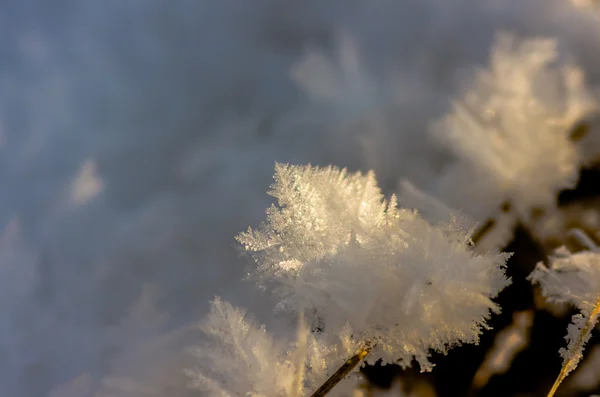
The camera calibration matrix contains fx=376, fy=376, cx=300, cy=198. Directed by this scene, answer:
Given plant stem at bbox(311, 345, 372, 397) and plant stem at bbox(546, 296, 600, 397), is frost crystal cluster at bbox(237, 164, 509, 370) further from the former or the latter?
plant stem at bbox(546, 296, 600, 397)

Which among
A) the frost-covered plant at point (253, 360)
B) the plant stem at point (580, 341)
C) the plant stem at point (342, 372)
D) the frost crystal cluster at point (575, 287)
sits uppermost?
the frost-covered plant at point (253, 360)

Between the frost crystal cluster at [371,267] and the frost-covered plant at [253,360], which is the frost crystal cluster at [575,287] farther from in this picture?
the frost-covered plant at [253,360]

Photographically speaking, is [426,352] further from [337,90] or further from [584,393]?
[337,90]

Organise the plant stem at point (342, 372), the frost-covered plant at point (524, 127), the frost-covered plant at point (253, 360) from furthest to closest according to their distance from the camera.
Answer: the frost-covered plant at point (524, 127)
the frost-covered plant at point (253, 360)
the plant stem at point (342, 372)

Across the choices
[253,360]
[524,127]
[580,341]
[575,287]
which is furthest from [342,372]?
[524,127]

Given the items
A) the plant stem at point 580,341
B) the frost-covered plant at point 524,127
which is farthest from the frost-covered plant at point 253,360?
the frost-covered plant at point 524,127

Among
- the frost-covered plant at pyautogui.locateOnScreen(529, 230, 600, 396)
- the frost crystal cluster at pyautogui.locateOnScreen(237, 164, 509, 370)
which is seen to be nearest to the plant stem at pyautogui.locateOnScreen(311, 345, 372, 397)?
the frost crystal cluster at pyautogui.locateOnScreen(237, 164, 509, 370)
